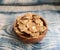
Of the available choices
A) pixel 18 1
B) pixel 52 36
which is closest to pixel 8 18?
pixel 18 1

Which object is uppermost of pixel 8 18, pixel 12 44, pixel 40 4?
pixel 40 4

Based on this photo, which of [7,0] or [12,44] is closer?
[12,44]

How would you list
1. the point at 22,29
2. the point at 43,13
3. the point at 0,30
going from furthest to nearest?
the point at 43,13, the point at 0,30, the point at 22,29

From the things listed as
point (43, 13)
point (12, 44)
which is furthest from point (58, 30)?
point (12, 44)

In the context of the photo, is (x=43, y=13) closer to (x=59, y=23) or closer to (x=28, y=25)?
(x=59, y=23)

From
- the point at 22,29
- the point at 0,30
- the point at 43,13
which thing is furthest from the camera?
the point at 43,13

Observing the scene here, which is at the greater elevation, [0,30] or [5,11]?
[5,11]
